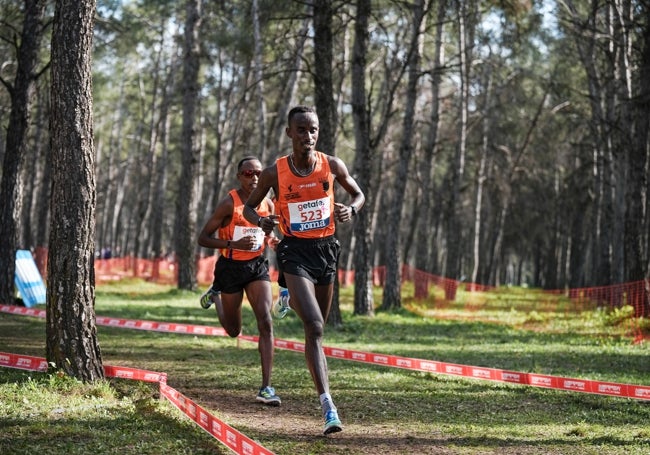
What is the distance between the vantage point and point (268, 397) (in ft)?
23.4

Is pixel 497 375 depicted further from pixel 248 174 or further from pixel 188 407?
pixel 188 407

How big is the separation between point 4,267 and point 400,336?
716 centimetres

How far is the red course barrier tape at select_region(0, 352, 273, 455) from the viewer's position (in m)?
4.85

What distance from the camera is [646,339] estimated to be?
1477 centimetres

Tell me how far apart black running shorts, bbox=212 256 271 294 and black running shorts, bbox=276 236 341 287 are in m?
1.45

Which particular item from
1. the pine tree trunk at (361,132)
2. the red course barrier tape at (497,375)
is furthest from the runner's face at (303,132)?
the pine tree trunk at (361,132)

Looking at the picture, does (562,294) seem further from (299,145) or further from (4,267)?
(299,145)

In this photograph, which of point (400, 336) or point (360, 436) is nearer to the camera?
point (360, 436)

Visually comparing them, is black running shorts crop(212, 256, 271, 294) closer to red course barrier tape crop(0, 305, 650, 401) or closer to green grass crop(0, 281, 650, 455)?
green grass crop(0, 281, 650, 455)

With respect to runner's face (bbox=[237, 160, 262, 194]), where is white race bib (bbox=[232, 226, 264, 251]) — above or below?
below

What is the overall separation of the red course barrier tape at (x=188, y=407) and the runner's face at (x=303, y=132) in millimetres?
2043

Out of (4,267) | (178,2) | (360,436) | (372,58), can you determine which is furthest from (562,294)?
(360,436)

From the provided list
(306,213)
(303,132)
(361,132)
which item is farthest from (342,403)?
(361,132)

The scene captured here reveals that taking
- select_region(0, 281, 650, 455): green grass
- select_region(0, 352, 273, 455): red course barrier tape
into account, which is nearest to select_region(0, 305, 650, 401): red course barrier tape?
select_region(0, 281, 650, 455): green grass
